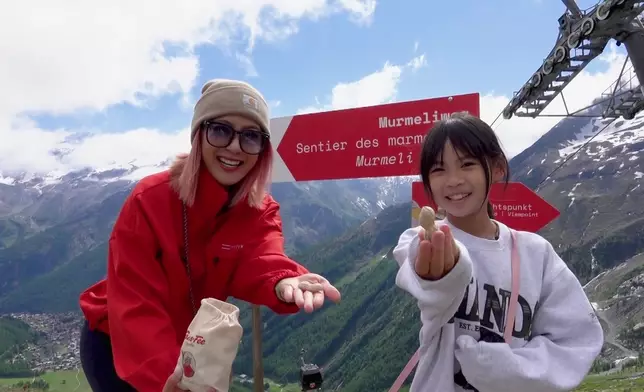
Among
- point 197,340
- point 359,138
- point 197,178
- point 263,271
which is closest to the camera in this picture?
point 197,340

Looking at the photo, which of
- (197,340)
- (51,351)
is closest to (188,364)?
(197,340)

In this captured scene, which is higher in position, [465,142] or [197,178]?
[465,142]

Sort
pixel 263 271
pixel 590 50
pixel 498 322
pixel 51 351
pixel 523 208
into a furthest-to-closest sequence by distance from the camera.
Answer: pixel 51 351, pixel 590 50, pixel 523 208, pixel 263 271, pixel 498 322

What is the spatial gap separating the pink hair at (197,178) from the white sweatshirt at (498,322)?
112 centimetres

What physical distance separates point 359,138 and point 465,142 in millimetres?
2763

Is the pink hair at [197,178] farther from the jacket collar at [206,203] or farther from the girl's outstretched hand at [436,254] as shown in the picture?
the girl's outstretched hand at [436,254]

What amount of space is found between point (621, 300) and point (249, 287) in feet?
452

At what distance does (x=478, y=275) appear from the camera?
2381mm

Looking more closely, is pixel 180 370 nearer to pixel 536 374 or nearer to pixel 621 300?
pixel 536 374

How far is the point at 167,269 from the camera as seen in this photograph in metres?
2.67

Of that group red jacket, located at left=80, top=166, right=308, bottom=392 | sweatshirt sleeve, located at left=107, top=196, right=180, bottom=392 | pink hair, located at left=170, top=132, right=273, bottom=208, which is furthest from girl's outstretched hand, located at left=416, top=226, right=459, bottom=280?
pink hair, located at left=170, top=132, right=273, bottom=208

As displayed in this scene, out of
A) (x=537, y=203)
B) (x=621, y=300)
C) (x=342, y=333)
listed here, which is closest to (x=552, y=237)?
(x=621, y=300)

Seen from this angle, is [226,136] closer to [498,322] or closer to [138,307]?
[138,307]

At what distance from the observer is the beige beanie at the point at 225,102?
2908 millimetres
